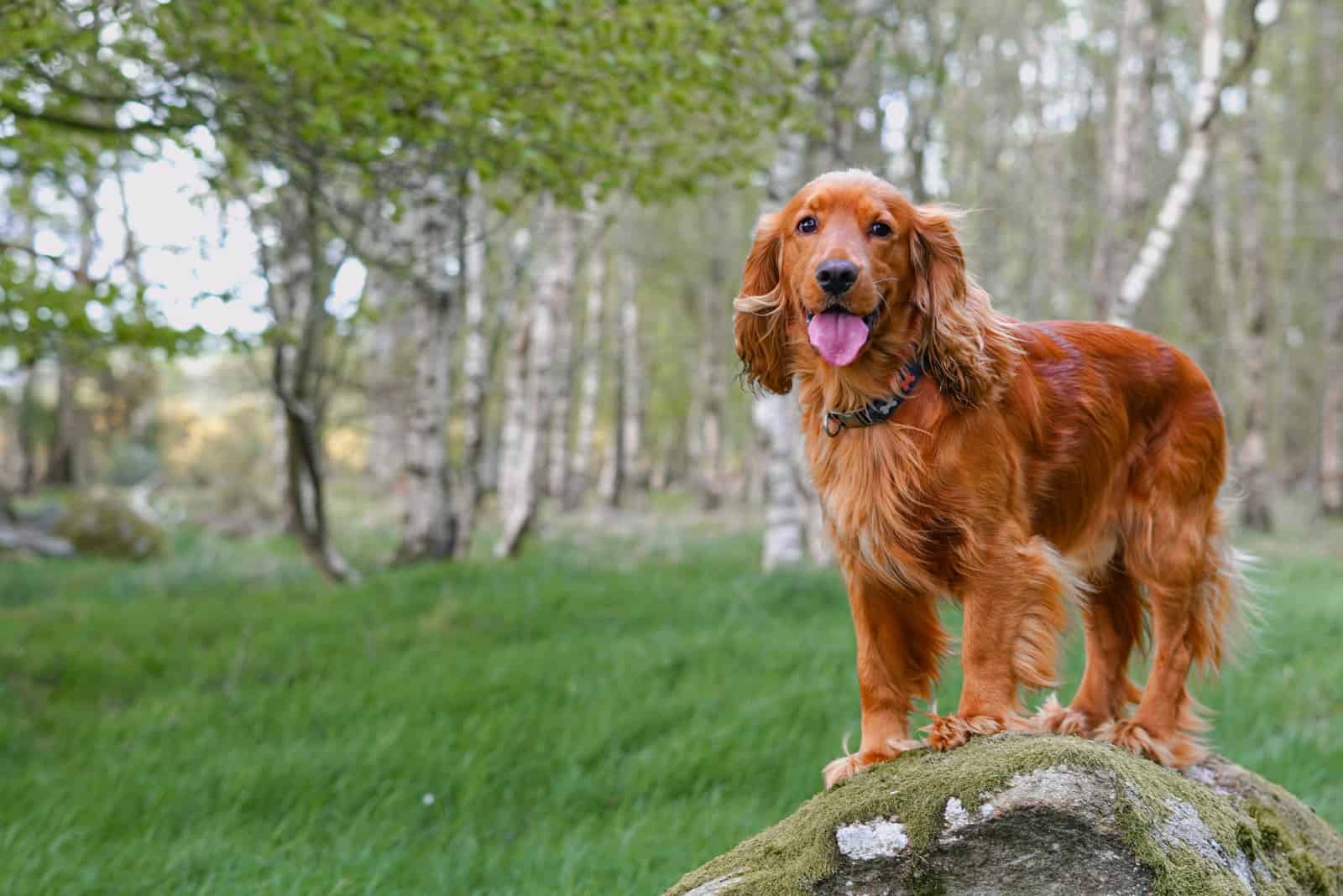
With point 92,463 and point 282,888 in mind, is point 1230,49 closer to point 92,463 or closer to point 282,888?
point 282,888

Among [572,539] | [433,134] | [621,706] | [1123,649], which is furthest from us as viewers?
[572,539]

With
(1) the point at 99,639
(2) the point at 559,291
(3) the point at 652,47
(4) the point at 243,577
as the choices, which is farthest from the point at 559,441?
(3) the point at 652,47

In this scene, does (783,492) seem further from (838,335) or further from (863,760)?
(838,335)

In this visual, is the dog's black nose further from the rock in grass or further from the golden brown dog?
the rock in grass

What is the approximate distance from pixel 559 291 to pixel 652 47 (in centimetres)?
812

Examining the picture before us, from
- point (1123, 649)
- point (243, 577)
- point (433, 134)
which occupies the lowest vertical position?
point (243, 577)

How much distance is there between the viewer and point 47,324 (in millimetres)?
6945

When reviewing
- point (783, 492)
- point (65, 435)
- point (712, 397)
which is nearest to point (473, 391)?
point (783, 492)

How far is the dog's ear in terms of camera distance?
2.71 m

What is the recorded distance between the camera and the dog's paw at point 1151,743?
2.90m

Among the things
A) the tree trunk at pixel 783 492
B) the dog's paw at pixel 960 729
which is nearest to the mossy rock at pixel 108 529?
the tree trunk at pixel 783 492

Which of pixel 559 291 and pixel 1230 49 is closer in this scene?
pixel 559 291

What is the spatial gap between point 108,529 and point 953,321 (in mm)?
12145

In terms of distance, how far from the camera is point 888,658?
2.68 metres
